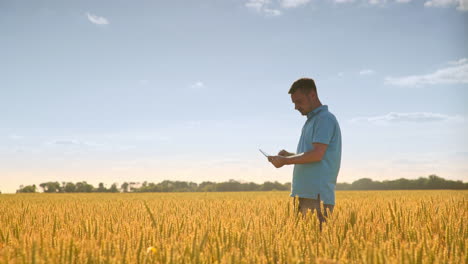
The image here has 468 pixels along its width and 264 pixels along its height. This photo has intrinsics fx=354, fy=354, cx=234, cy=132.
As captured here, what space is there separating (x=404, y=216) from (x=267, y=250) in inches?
79.7

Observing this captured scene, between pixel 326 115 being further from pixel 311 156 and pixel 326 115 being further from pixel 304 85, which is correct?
pixel 311 156

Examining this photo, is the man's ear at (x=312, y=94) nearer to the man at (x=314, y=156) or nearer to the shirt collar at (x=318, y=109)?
the man at (x=314, y=156)

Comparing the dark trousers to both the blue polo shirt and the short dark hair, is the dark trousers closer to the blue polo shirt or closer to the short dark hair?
the blue polo shirt

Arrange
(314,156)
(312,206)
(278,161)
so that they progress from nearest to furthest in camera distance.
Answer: (314,156), (278,161), (312,206)

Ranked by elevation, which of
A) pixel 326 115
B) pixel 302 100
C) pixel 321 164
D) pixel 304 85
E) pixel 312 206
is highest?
pixel 304 85

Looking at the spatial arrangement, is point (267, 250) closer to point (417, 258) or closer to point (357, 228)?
point (417, 258)


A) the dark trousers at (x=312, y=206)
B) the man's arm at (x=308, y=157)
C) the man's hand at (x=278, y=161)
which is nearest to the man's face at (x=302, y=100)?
the man's arm at (x=308, y=157)

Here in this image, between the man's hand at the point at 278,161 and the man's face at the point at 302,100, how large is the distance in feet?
2.16

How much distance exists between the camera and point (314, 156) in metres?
3.66

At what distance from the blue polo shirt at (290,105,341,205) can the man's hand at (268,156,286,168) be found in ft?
1.08

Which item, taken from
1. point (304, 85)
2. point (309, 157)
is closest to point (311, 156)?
point (309, 157)

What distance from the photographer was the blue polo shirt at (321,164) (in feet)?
12.4

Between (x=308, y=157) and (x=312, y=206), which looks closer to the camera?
(x=308, y=157)

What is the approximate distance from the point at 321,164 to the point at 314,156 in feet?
0.77
